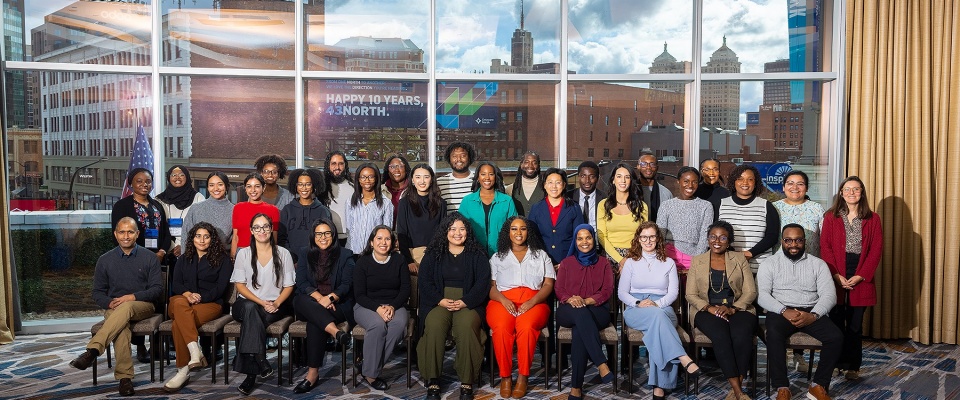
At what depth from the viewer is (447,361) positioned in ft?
18.6

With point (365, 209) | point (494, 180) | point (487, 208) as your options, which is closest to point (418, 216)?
point (365, 209)

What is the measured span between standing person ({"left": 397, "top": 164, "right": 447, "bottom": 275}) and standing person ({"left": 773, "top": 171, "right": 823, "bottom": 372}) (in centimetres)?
254

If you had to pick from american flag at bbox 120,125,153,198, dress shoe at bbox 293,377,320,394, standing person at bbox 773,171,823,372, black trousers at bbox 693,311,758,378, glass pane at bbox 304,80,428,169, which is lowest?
dress shoe at bbox 293,377,320,394

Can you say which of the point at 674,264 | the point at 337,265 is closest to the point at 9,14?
the point at 337,265

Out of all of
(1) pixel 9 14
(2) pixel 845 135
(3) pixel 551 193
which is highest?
(1) pixel 9 14

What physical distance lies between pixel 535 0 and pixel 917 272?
4058 millimetres

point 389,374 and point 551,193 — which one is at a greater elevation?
point 551,193

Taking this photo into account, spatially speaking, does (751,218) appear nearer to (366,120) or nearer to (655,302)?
(655,302)

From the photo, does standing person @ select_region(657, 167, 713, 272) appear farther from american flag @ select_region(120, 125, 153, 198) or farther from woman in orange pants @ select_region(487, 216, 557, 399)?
american flag @ select_region(120, 125, 153, 198)

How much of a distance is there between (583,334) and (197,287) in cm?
269

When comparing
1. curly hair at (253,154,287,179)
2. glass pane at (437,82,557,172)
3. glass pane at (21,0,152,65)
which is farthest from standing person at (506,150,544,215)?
glass pane at (21,0,152,65)

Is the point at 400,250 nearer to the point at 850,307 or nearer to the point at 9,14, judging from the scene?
the point at 850,307

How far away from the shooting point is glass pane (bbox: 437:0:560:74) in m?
6.92

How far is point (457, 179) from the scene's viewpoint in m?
5.97
